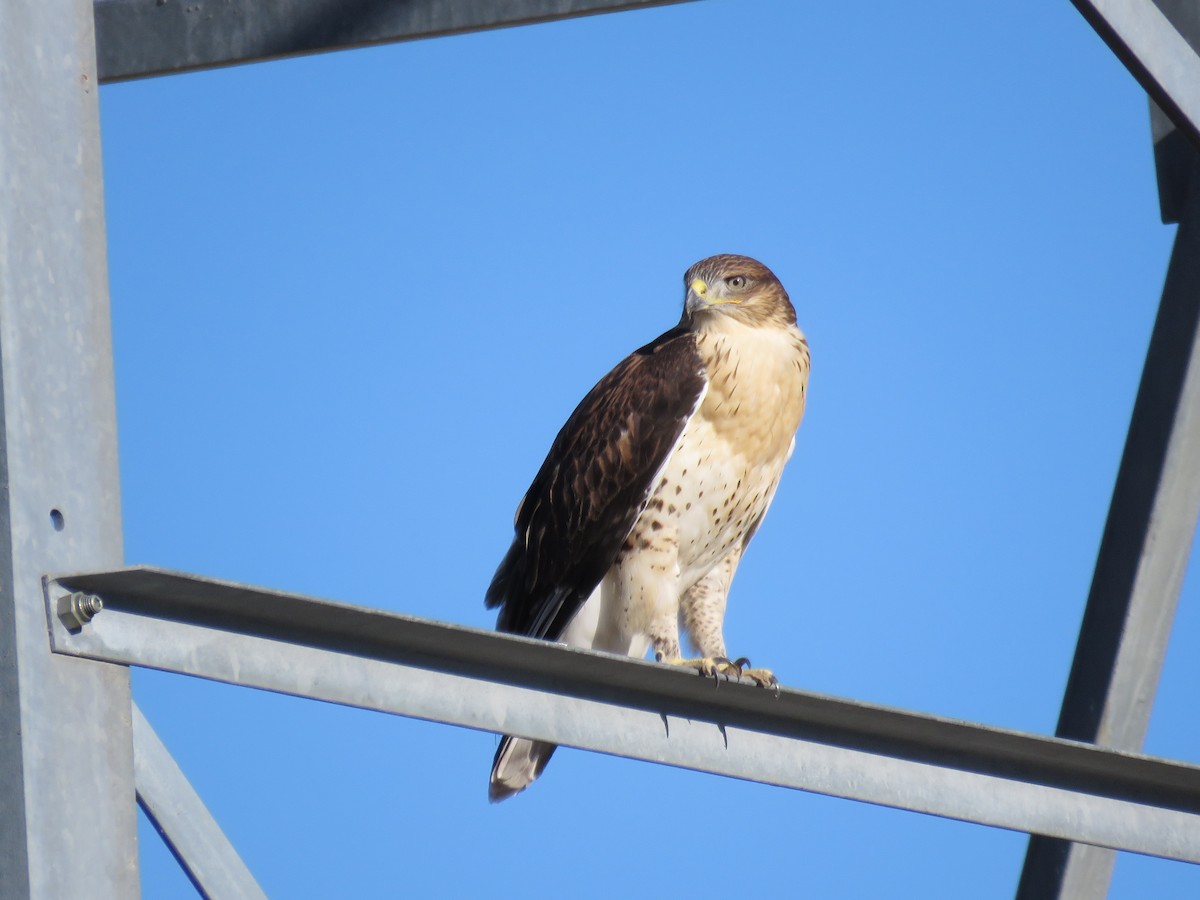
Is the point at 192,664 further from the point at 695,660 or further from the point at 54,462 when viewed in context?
the point at 695,660

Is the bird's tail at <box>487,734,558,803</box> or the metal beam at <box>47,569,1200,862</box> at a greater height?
the metal beam at <box>47,569,1200,862</box>

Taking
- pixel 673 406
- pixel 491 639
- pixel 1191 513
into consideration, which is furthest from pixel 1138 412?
pixel 491 639

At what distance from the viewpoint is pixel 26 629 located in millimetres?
1491

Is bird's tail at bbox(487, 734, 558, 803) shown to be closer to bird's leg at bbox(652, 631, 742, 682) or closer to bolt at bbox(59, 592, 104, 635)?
bird's leg at bbox(652, 631, 742, 682)

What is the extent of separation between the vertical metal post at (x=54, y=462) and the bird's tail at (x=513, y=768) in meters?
2.60

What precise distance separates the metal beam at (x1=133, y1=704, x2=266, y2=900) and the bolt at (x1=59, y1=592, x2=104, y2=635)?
163 cm

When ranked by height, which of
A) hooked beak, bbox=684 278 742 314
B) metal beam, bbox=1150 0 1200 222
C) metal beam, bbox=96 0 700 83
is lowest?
hooked beak, bbox=684 278 742 314

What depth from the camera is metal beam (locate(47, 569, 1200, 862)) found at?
1.62 m

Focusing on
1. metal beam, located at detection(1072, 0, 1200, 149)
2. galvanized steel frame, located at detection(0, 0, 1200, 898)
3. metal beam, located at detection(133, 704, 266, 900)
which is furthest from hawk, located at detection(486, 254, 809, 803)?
metal beam, located at detection(1072, 0, 1200, 149)

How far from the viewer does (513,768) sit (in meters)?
4.11

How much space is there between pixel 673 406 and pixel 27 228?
2.54 metres

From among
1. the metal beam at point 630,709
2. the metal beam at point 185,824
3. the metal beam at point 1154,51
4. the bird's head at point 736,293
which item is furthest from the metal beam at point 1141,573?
the metal beam at point 185,824

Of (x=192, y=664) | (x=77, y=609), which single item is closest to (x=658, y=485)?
(x=192, y=664)

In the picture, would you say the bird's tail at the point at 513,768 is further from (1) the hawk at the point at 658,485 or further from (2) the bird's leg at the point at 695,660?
(2) the bird's leg at the point at 695,660
